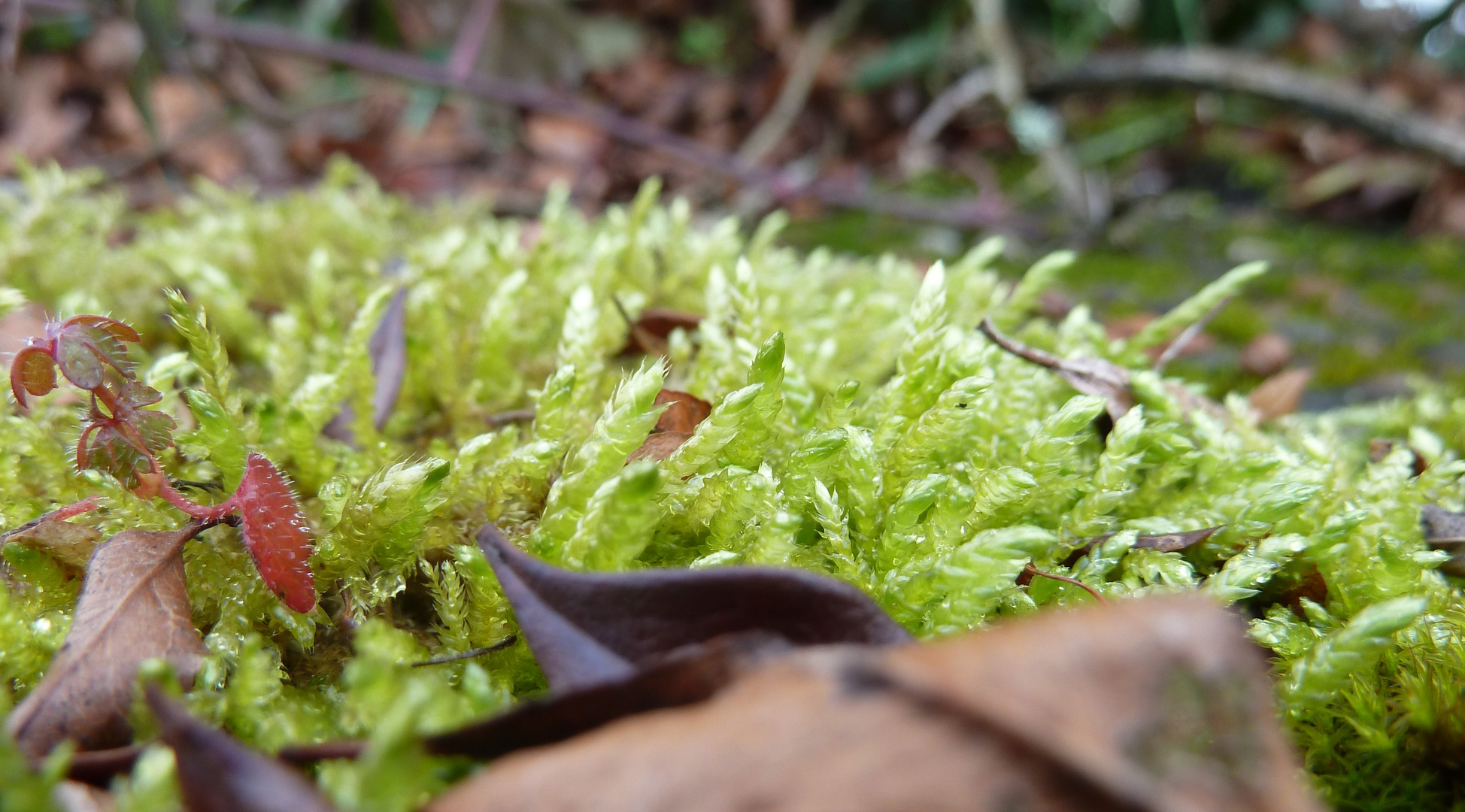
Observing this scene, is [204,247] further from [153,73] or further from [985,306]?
[985,306]

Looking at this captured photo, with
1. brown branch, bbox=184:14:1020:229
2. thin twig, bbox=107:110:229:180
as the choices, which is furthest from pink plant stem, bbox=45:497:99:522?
thin twig, bbox=107:110:229:180

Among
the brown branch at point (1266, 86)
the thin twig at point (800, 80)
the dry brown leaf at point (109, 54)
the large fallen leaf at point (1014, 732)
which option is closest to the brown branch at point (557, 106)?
the brown branch at point (1266, 86)

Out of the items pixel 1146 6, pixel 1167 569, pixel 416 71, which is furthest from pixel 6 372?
pixel 1146 6

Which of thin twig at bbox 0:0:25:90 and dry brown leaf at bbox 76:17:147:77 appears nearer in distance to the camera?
thin twig at bbox 0:0:25:90

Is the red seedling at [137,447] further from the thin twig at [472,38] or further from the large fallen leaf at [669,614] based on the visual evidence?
the thin twig at [472,38]

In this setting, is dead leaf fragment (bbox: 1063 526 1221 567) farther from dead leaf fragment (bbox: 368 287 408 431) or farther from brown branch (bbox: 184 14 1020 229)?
brown branch (bbox: 184 14 1020 229)
